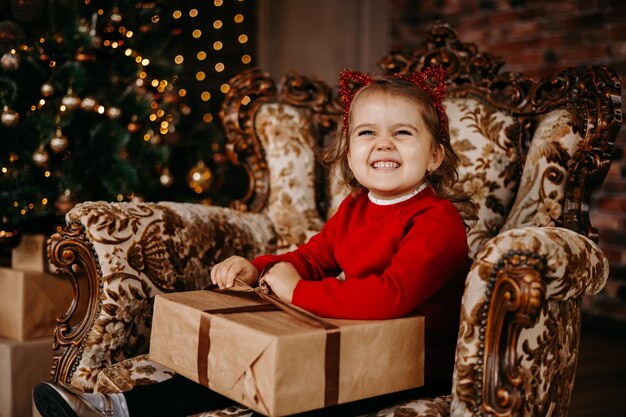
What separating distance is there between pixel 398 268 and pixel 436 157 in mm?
344

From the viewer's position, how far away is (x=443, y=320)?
1415 mm

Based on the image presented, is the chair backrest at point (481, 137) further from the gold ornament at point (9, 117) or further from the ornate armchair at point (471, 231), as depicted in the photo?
the gold ornament at point (9, 117)

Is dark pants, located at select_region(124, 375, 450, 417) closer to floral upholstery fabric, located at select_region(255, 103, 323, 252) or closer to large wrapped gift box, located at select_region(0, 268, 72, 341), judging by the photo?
floral upholstery fabric, located at select_region(255, 103, 323, 252)

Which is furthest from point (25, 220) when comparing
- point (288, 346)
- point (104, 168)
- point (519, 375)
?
point (519, 375)

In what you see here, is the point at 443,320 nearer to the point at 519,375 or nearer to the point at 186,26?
the point at 519,375

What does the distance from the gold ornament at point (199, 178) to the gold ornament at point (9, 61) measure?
3.33 ft

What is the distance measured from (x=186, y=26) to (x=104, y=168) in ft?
5.26

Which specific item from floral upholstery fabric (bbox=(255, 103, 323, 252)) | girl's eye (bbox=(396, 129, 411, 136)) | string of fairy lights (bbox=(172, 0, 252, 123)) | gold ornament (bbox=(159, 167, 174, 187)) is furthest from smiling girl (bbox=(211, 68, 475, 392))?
string of fairy lights (bbox=(172, 0, 252, 123))

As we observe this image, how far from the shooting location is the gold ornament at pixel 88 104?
2.47 meters

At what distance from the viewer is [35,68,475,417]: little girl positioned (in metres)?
1.30

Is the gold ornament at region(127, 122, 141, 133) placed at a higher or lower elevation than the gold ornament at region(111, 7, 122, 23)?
lower

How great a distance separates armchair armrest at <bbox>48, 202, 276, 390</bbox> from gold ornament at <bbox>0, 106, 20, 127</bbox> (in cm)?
81

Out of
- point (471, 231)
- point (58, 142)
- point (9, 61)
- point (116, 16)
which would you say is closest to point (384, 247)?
point (471, 231)

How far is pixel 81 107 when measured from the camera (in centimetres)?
251
